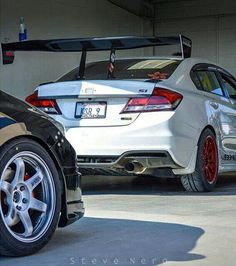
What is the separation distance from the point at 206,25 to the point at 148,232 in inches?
489

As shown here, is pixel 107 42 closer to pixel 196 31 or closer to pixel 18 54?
pixel 18 54

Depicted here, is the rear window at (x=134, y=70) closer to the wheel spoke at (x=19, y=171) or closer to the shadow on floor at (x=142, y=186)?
the shadow on floor at (x=142, y=186)

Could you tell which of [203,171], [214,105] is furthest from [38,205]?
[214,105]

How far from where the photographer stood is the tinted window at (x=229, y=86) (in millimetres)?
8391

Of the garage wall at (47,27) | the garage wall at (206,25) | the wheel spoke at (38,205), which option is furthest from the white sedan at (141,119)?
the garage wall at (206,25)

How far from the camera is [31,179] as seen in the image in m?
4.38

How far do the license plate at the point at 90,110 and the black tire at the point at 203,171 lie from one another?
1198 millimetres

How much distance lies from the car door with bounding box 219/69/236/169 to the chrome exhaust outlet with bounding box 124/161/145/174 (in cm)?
141

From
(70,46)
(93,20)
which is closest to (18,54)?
(93,20)

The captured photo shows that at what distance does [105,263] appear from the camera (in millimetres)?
4102

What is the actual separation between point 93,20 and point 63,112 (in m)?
7.86

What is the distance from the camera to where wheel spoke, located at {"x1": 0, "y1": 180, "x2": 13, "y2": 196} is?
164 inches

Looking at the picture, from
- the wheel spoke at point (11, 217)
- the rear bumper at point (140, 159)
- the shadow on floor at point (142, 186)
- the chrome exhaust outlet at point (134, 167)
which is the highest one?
the wheel spoke at point (11, 217)

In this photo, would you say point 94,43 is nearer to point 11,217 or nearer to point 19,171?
point 19,171
